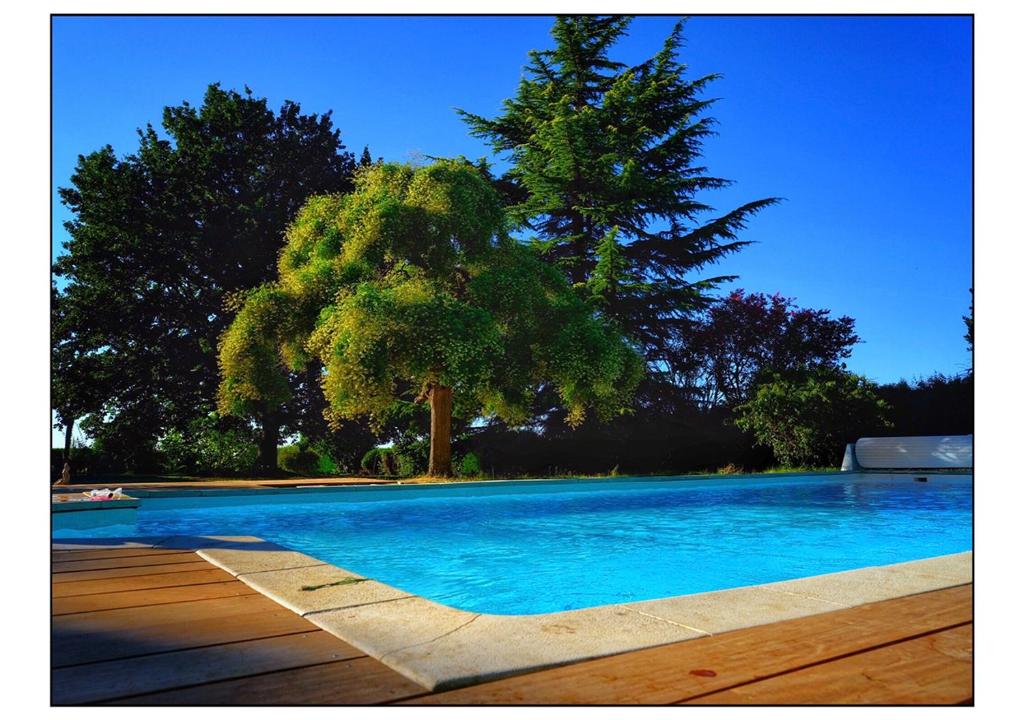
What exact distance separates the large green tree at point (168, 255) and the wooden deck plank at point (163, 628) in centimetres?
1802

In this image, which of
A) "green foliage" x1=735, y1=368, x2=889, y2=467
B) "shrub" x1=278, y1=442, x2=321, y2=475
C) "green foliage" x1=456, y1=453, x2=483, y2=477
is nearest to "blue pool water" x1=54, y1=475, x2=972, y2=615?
"green foliage" x1=735, y1=368, x2=889, y2=467

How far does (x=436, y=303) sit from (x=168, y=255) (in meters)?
11.1

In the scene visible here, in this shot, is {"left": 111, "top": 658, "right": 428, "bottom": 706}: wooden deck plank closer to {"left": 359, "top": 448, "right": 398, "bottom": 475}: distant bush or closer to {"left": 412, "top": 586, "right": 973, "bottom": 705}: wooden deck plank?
{"left": 412, "top": 586, "right": 973, "bottom": 705}: wooden deck plank

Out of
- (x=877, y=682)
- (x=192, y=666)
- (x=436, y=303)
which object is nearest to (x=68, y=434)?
(x=436, y=303)

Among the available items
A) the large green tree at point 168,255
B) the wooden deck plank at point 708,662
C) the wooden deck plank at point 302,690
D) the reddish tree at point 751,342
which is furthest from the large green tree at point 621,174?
the wooden deck plank at point 302,690

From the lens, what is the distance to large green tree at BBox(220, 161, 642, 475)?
47.1ft

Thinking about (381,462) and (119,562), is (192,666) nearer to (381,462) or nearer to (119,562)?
(119,562)

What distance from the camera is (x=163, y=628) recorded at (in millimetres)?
3193

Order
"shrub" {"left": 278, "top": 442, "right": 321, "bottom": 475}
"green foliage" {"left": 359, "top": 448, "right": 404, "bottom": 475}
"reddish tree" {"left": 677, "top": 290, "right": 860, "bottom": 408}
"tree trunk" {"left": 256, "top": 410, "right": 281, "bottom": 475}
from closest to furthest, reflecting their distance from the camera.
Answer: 1. "green foliage" {"left": 359, "top": 448, "right": 404, "bottom": 475}
2. "tree trunk" {"left": 256, "top": 410, "right": 281, "bottom": 475}
3. "shrub" {"left": 278, "top": 442, "right": 321, "bottom": 475}
4. "reddish tree" {"left": 677, "top": 290, "right": 860, "bottom": 408}

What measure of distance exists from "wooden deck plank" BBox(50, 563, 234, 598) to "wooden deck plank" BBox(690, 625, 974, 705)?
2.98 m

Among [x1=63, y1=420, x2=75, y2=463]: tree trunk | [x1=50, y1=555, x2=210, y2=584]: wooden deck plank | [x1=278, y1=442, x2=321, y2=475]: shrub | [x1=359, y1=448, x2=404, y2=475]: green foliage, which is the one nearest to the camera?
[x1=50, y1=555, x2=210, y2=584]: wooden deck plank

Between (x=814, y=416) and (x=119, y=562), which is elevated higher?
(x=814, y=416)

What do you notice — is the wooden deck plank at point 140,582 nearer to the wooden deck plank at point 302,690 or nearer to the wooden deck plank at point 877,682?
the wooden deck plank at point 302,690
